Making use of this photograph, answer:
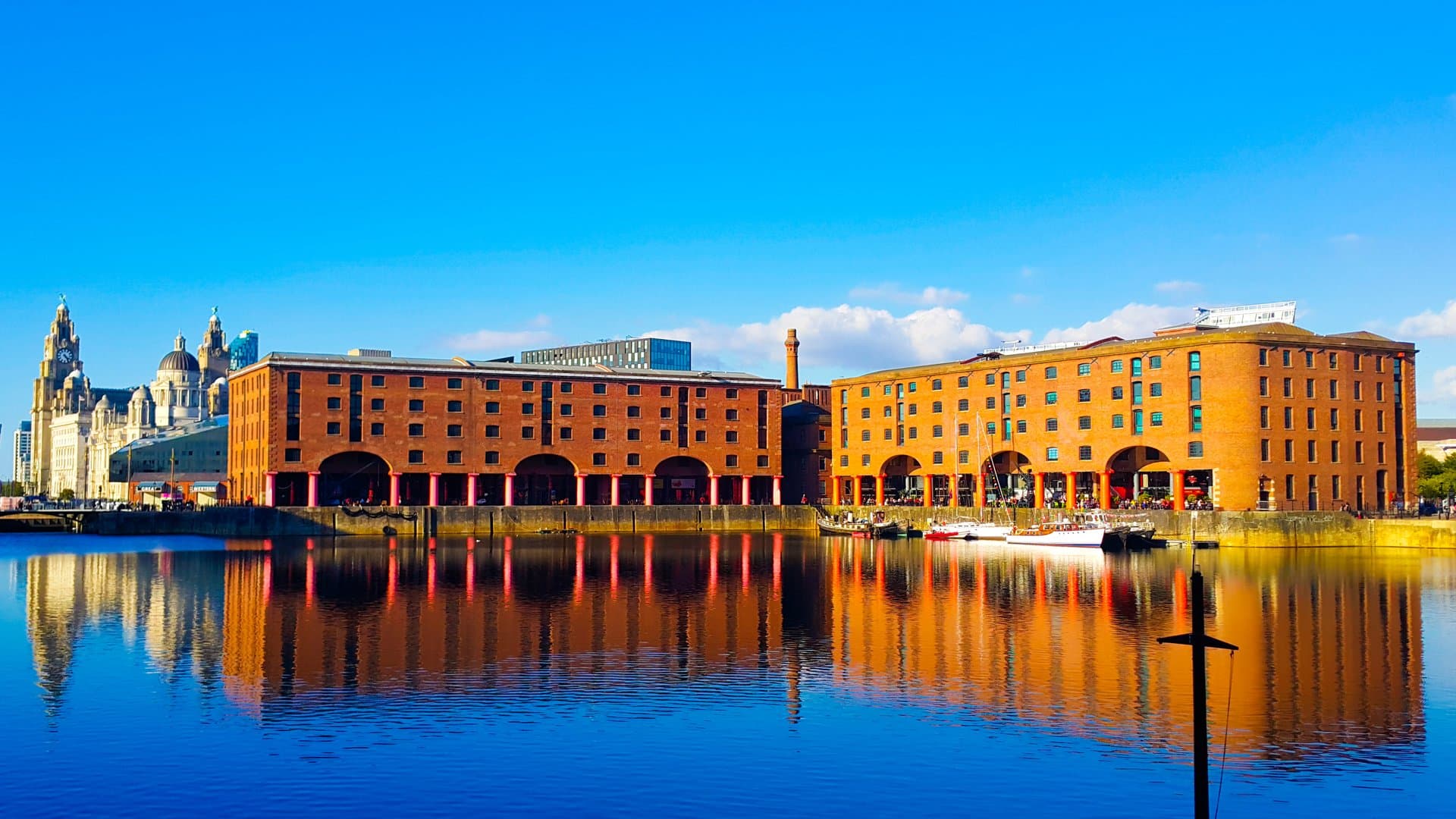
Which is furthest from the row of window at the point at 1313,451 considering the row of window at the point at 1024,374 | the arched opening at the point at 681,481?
the arched opening at the point at 681,481

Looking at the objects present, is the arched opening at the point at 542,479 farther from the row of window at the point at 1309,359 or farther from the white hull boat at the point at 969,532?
the row of window at the point at 1309,359

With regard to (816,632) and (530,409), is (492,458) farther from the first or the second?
(816,632)

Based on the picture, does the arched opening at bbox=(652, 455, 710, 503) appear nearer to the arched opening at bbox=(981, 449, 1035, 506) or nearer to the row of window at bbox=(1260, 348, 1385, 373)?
the arched opening at bbox=(981, 449, 1035, 506)

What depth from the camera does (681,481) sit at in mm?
143250

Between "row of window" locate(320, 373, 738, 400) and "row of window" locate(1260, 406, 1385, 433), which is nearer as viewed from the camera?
"row of window" locate(1260, 406, 1385, 433)

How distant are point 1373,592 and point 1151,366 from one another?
→ 166ft

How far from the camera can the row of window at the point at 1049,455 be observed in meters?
107

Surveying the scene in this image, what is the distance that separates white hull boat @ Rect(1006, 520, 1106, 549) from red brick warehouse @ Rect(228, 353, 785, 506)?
→ 130ft

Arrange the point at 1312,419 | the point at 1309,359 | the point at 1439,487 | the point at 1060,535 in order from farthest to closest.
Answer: the point at 1439,487 → the point at 1309,359 → the point at 1312,419 → the point at 1060,535

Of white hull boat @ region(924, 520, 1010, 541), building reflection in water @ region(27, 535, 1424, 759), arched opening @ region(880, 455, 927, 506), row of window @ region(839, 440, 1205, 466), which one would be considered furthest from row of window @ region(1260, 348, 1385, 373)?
arched opening @ region(880, 455, 927, 506)

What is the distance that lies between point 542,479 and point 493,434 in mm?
9913

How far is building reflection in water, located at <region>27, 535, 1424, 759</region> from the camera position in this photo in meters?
34.6

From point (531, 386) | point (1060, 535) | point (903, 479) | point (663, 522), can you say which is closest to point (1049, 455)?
point (1060, 535)

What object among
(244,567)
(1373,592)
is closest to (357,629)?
(244,567)
